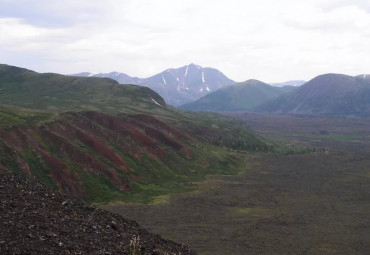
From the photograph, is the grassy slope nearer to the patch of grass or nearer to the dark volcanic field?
the dark volcanic field

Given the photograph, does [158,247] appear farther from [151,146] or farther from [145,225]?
[151,146]

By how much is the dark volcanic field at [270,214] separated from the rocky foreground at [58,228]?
1901 centimetres

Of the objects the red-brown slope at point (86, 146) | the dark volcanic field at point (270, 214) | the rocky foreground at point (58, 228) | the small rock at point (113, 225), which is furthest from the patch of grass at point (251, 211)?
the small rock at point (113, 225)

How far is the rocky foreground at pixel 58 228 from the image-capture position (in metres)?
22.3

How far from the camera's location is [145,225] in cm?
5856

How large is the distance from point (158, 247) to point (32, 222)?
896 centimetres

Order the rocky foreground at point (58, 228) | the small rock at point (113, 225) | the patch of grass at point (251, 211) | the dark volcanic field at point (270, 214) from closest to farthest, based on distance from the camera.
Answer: the rocky foreground at point (58, 228) → the small rock at point (113, 225) → the dark volcanic field at point (270, 214) → the patch of grass at point (251, 211)

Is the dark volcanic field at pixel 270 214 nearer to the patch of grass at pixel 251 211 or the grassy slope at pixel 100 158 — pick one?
the patch of grass at pixel 251 211

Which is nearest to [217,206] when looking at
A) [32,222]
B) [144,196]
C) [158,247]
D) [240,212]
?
[240,212]

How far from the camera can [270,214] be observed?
68750 millimetres

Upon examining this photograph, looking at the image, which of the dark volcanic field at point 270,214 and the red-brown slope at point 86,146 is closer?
the dark volcanic field at point 270,214

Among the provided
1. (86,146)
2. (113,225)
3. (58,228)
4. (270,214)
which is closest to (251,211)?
(270,214)

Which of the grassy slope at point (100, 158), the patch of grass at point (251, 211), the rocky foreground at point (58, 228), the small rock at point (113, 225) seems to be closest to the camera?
the rocky foreground at point (58, 228)

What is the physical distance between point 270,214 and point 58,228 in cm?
4948
